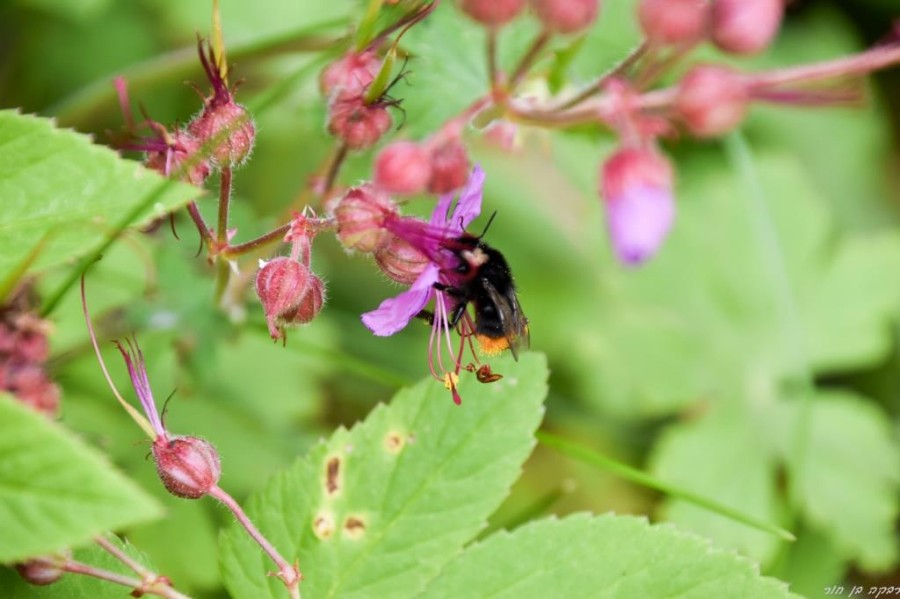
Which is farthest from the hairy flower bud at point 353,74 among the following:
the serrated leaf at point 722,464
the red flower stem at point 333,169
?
the serrated leaf at point 722,464

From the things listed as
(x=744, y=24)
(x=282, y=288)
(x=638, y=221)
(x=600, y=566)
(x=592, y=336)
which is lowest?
(x=592, y=336)

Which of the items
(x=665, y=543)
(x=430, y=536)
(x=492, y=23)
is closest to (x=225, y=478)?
(x=430, y=536)

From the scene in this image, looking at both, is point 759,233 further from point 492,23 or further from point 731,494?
point 492,23

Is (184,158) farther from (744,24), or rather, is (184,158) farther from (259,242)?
(744,24)

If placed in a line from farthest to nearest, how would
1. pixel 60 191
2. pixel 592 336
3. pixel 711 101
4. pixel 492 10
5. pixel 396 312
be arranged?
1. pixel 592 336
2. pixel 396 312
3. pixel 60 191
4. pixel 492 10
5. pixel 711 101

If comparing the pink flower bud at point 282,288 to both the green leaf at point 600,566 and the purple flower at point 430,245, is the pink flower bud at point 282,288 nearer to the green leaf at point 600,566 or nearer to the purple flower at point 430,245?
the purple flower at point 430,245

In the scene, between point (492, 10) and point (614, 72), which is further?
point (614, 72)

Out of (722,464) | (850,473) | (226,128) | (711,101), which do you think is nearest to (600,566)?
(711,101)
